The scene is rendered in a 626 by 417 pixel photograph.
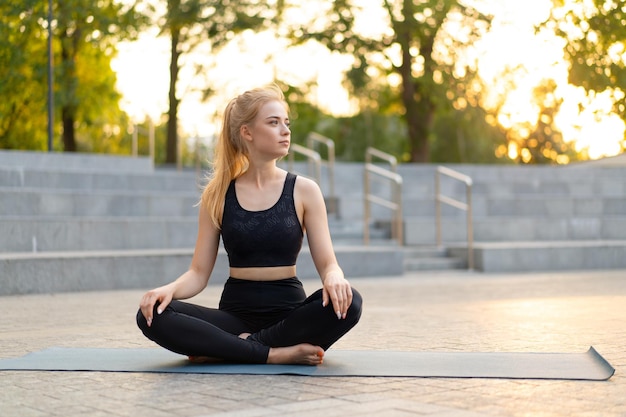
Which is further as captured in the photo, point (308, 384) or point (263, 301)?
point (263, 301)

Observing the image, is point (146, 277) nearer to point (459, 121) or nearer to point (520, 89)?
point (459, 121)

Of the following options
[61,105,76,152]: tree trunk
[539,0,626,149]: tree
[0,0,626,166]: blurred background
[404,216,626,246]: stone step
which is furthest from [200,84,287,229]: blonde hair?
→ [61,105,76,152]: tree trunk

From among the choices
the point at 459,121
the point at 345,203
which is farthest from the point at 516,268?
the point at 459,121

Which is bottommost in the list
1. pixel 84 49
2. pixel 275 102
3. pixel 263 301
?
pixel 263 301

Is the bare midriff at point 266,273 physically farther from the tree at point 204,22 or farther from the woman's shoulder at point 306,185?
the tree at point 204,22

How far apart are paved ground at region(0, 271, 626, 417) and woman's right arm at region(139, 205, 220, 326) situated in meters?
0.34

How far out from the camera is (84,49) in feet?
83.5

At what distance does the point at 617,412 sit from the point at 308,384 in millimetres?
1284

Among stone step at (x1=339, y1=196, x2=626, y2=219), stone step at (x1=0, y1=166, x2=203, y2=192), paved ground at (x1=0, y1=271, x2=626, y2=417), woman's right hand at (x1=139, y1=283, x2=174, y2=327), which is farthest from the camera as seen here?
stone step at (x1=339, y1=196, x2=626, y2=219)

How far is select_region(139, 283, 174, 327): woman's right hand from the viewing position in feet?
15.4

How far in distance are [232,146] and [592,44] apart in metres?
8.05

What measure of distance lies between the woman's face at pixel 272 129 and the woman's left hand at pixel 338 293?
77 centimetres

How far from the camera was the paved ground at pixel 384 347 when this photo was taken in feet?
12.3

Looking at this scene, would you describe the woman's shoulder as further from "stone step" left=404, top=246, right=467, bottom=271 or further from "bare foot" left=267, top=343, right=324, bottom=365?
"stone step" left=404, top=246, right=467, bottom=271
